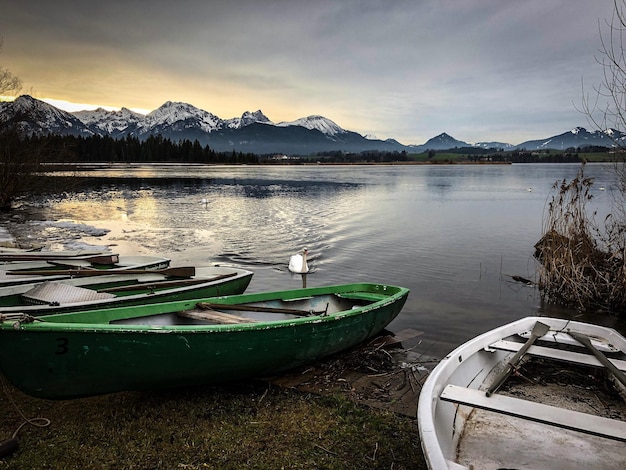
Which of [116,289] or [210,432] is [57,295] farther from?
[210,432]

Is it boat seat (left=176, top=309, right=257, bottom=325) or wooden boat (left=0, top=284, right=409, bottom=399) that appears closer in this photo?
wooden boat (left=0, top=284, right=409, bottom=399)

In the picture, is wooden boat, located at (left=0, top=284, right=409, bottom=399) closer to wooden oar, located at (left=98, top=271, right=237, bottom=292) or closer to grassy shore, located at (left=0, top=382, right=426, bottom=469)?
grassy shore, located at (left=0, top=382, right=426, bottom=469)

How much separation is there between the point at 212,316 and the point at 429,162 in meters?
163

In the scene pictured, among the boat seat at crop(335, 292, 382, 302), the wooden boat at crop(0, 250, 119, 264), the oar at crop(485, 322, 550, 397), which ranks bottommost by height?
the boat seat at crop(335, 292, 382, 302)

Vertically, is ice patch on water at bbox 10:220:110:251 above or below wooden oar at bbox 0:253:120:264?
below

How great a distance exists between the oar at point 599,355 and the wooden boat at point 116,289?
558 cm

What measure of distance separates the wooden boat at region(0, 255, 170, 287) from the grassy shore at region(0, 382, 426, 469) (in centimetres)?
264

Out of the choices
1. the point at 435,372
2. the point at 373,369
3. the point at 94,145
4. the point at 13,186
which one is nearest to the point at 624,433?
the point at 435,372

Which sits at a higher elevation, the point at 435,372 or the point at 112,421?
the point at 435,372

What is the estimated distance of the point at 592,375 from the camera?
5027mm

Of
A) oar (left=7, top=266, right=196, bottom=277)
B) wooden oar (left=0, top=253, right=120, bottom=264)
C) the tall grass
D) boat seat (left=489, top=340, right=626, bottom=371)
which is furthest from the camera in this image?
the tall grass

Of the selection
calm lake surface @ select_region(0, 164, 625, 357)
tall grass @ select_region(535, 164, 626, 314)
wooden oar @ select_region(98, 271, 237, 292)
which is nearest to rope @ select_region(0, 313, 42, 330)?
wooden oar @ select_region(98, 271, 237, 292)

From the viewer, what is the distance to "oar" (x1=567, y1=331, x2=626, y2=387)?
4.35m

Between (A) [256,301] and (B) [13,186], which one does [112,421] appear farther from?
(B) [13,186]
